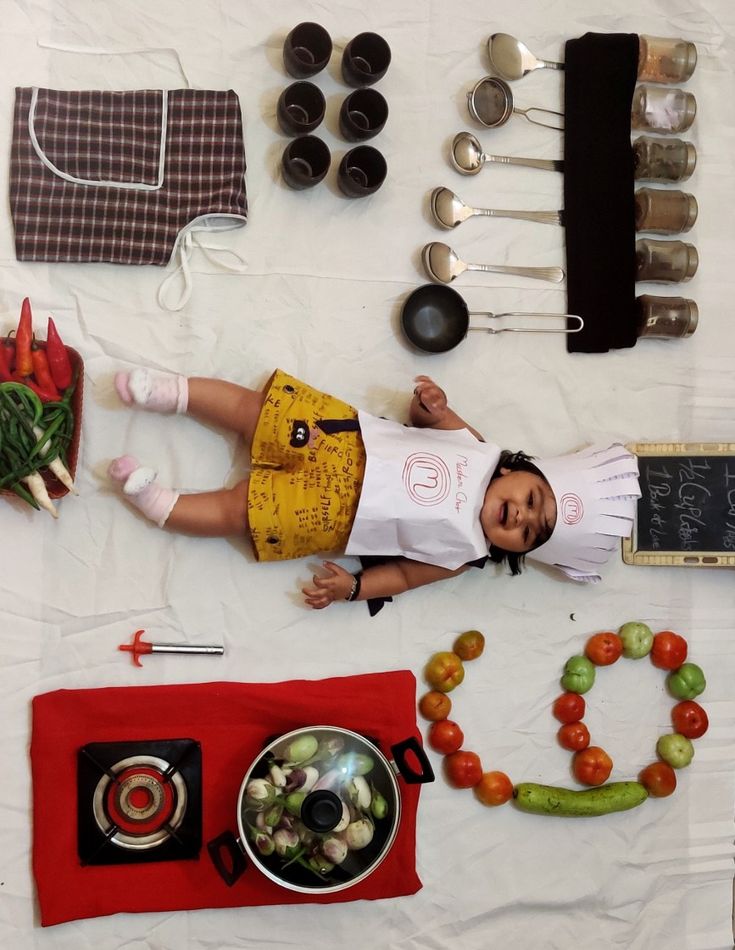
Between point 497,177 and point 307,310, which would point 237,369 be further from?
point 497,177

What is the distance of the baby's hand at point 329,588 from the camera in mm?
1147

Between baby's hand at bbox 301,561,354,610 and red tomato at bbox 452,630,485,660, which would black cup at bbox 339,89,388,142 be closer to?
baby's hand at bbox 301,561,354,610

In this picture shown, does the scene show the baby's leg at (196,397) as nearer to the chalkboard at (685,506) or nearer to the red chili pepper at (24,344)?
the red chili pepper at (24,344)

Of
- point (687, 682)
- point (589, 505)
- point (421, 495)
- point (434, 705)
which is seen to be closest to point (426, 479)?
point (421, 495)

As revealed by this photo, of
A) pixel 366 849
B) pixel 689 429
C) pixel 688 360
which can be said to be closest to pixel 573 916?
pixel 366 849

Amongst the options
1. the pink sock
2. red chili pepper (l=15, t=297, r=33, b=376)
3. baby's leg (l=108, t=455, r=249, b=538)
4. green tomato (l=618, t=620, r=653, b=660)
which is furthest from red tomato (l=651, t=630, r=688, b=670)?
red chili pepper (l=15, t=297, r=33, b=376)

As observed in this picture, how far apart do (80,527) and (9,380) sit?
232 millimetres

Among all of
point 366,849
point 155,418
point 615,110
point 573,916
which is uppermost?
point 615,110

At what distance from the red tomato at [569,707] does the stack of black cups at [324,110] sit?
32.8 inches

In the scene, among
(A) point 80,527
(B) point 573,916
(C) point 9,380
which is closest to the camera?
(C) point 9,380

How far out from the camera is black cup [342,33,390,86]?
46.8 inches

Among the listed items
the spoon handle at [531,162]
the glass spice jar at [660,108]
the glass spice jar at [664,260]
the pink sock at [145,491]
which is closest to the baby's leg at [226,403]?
the pink sock at [145,491]

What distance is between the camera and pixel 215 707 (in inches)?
45.8

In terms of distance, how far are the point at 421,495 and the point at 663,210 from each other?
24.9 inches
